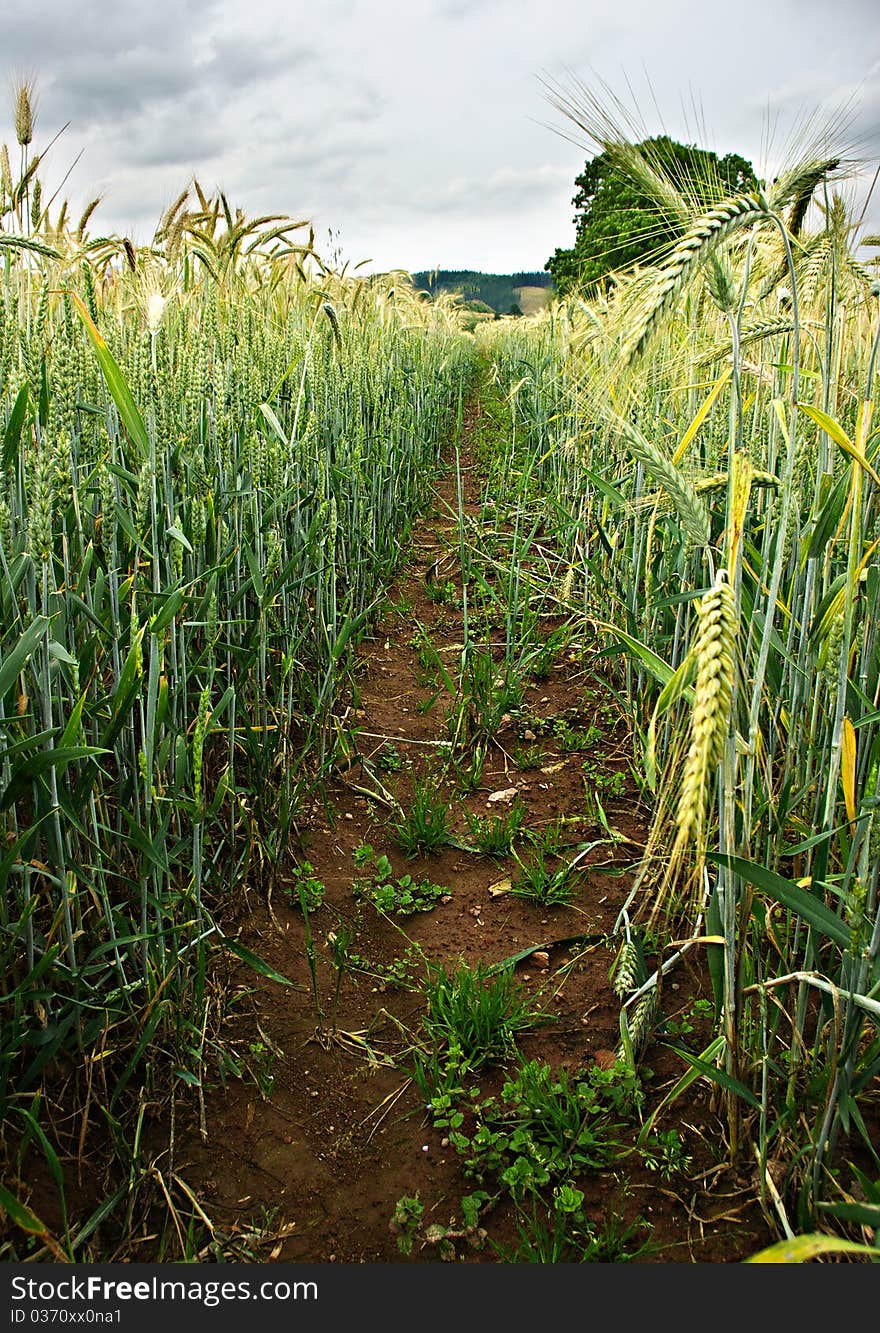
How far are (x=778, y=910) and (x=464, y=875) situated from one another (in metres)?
0.76

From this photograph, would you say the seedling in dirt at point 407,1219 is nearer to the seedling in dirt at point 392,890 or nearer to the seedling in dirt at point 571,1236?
the seedling in dirt at point 571,1236

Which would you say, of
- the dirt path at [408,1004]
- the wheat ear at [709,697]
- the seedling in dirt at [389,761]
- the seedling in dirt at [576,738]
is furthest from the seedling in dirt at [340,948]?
the wheat ear at [709,697]

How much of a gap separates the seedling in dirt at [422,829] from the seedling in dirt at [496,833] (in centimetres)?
8

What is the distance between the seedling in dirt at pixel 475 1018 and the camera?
1.70 meters

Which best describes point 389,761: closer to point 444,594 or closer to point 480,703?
point 480,703

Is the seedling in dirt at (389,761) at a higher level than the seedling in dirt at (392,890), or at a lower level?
higher

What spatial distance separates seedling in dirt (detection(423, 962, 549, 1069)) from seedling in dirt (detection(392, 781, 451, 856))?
1.77ft

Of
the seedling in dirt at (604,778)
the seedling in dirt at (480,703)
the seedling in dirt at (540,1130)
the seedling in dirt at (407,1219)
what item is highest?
the seedling in dirt at (480,703)

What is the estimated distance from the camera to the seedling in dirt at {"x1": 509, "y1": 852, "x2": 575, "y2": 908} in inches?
83.4

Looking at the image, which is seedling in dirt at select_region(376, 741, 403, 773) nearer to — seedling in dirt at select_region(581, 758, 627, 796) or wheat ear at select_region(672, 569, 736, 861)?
seedling in dirt at select_region(581, 758, 627, 796)

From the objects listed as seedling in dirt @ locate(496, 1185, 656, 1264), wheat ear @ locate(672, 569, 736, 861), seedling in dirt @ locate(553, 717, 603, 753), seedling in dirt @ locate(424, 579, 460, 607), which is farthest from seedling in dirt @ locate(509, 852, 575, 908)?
seedling in dirt @ locate(424, 579, 460, 607)

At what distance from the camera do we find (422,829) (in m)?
2.33

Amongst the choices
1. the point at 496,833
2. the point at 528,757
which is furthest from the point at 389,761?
the point at 496,833

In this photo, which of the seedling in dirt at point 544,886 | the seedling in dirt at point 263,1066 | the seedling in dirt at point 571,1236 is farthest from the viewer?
the seedling in dirt at point 544,886
